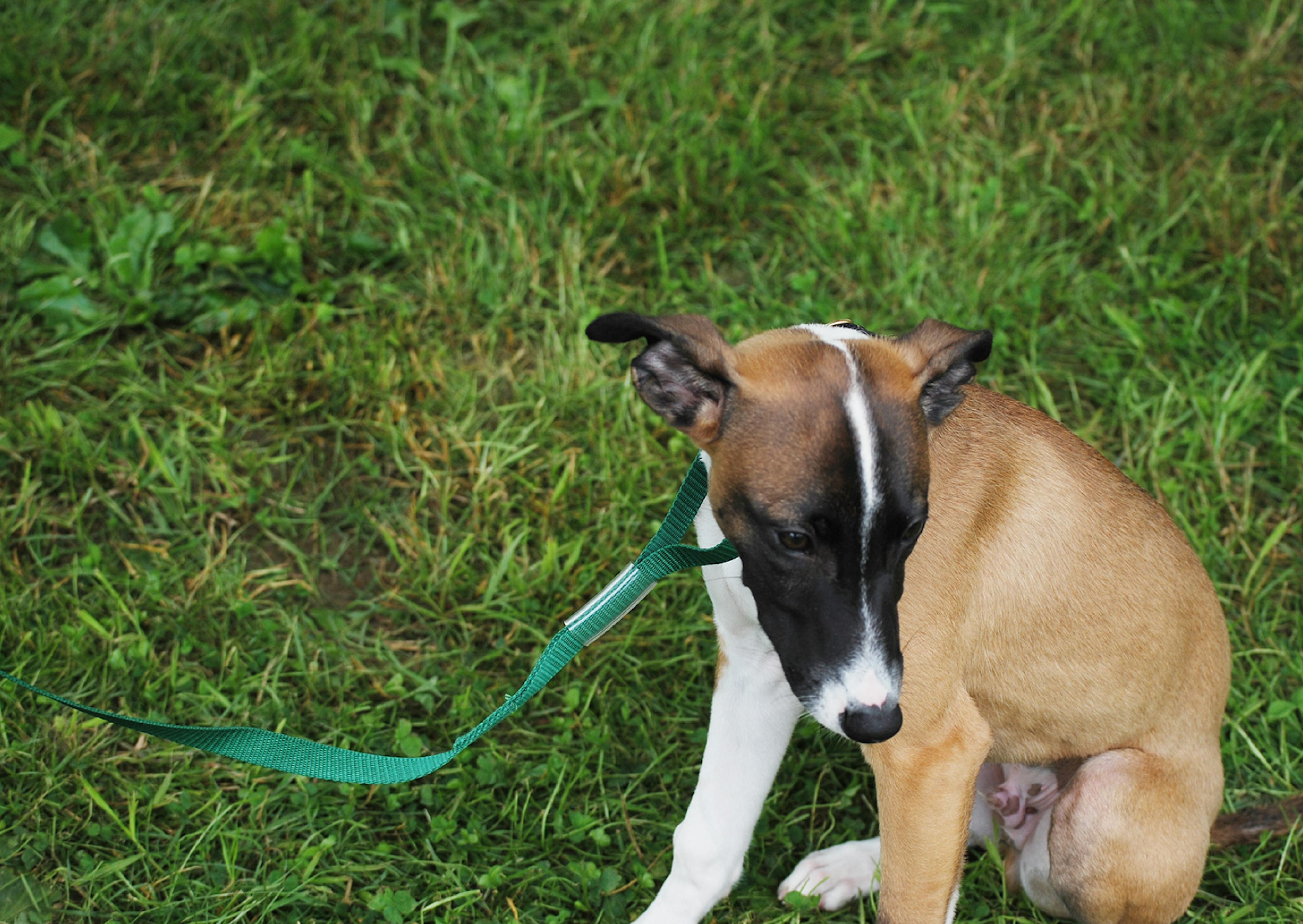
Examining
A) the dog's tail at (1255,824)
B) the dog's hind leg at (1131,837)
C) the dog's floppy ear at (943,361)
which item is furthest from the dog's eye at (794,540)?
the dog's tail at (1255,824)

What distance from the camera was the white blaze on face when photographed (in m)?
2.89

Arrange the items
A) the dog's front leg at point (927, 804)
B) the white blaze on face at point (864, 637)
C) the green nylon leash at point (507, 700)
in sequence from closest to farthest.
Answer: the white blaze on face at point (864, 637) → the dog's front leg at point (927, 804) → the green nylon leash at point (507, 700)

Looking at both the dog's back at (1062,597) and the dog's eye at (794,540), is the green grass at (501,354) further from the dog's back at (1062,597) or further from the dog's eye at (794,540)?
the dog's eye at (794,540)

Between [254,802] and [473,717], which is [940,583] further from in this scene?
[254,802]

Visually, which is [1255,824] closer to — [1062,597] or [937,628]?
[1062,597]

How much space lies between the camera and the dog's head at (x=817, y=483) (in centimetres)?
291

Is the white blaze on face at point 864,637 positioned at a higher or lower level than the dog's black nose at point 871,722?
higher

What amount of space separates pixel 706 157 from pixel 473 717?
297cm

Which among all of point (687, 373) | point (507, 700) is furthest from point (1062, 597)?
point (507, 700)

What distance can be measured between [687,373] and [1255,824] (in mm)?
2509

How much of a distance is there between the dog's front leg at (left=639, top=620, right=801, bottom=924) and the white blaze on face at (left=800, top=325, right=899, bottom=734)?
57 cm

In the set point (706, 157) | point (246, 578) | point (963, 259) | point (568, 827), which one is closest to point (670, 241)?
point (706, 157)

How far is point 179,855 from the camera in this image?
A: 3957 mm

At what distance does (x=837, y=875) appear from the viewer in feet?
13.2
